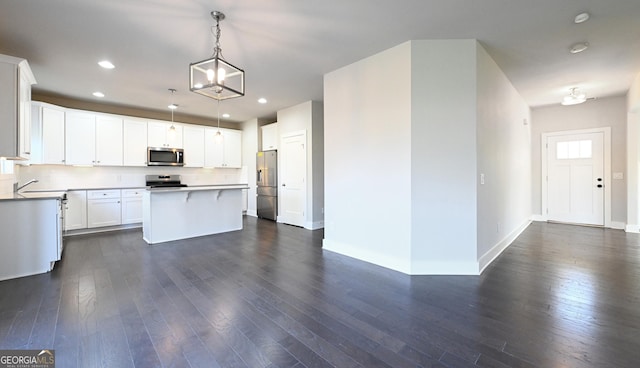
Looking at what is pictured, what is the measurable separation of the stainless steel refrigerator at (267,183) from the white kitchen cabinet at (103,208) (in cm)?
301

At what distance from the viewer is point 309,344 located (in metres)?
1.86

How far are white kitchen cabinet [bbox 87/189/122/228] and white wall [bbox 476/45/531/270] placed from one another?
654 cm

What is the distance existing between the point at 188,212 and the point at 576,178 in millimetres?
8197

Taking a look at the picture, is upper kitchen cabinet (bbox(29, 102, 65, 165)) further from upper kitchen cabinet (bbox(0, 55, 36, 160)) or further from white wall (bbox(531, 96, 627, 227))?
white wall (bbox(531, 96, 627, 227))

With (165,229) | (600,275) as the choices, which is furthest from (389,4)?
(165,229)

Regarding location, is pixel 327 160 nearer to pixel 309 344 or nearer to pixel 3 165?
pixel 309 344

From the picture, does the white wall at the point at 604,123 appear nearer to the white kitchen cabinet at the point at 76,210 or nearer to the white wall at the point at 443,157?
the white wall at the point at 443,157

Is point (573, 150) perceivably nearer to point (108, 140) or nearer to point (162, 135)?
point (162, 135)

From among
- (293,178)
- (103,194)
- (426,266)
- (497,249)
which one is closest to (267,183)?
(293,178)

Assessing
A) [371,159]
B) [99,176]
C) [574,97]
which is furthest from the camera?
[99,176]

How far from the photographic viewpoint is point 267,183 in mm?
6844

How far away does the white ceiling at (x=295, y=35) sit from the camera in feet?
8.09

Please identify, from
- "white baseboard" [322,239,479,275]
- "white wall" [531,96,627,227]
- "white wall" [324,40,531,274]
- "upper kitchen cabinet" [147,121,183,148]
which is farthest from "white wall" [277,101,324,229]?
"white wall" [531,96,627,227]

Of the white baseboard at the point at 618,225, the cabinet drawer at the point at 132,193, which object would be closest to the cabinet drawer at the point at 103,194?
the cabinet drawer at the point at 132,193
